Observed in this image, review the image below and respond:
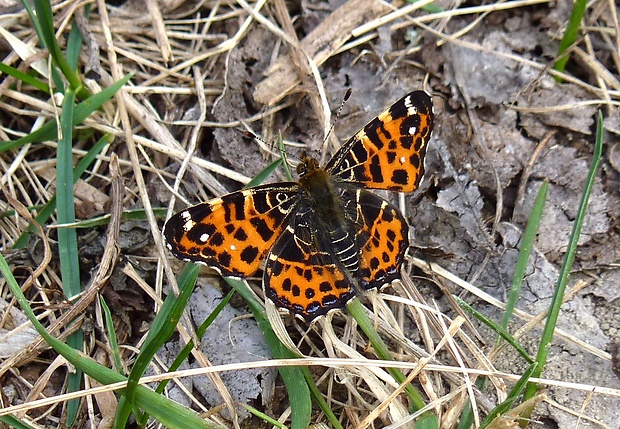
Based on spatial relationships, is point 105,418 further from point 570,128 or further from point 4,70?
point 570,128

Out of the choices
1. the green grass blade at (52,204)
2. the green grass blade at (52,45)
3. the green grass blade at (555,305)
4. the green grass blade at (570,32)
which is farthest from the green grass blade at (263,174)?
the green grass blade at (570,32)

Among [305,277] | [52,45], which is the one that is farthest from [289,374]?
[52,45]

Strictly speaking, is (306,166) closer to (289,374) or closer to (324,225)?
(324,225)

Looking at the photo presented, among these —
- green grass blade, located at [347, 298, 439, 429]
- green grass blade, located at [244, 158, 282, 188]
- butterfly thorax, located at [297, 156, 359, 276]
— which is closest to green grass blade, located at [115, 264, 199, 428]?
green grass blade, located at [244, 158, 282, 188]

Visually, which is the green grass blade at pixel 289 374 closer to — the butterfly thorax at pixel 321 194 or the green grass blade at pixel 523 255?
the butterfly thorax at pixel 321 194

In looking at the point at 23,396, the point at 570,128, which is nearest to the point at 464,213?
the point at 570,128

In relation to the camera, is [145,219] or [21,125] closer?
[145,219]

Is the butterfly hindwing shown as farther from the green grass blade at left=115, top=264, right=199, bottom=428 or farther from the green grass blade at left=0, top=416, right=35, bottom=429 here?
the green grass blade at left=0, top=416, right=35, bottom=429
